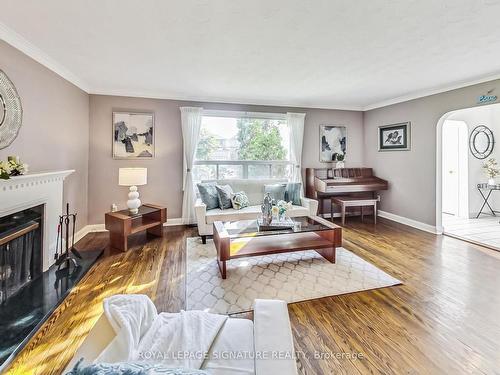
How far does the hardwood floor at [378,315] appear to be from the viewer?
4.99 ft

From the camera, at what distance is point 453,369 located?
146 centimetres

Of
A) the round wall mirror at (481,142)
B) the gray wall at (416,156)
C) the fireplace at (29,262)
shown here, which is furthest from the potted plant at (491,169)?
the fireplace at (29,262)

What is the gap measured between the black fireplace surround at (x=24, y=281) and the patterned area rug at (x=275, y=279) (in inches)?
43.9

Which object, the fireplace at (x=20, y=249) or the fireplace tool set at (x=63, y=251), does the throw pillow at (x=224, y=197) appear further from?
the fireplace at (x=20, y=249)

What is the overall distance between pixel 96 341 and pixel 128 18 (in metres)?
2.34

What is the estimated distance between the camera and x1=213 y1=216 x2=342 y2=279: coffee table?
2.62 metres

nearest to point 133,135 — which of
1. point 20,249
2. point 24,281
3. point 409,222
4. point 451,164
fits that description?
point 20,249

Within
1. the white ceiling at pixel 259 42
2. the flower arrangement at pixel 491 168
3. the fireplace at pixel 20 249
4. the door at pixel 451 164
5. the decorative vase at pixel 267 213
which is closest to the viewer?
the white ceiling at pixel 259 42

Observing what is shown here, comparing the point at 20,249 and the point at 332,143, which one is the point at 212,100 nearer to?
the point at 332,143

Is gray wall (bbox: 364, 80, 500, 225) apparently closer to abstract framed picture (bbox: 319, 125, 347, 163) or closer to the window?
abstract framed picture (bbox: 319, 125, 347, 163)

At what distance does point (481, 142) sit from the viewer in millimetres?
5227

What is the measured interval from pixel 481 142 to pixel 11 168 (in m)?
7.72

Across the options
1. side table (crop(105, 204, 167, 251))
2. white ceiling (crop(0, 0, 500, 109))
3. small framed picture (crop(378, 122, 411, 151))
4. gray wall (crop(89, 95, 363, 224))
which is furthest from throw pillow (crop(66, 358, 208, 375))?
small framed picture (crop(378, 122, 411, 151))

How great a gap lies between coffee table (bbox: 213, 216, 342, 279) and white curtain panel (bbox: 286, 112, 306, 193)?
6.27 ft
